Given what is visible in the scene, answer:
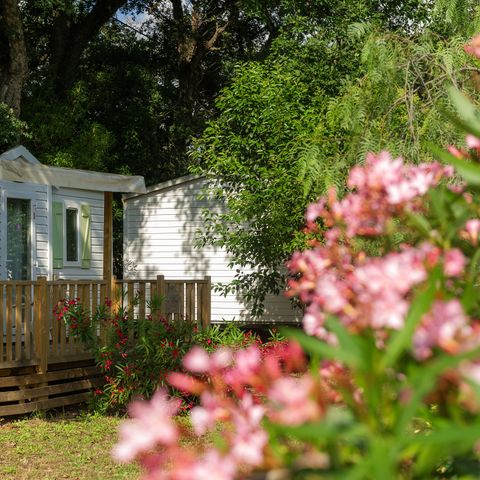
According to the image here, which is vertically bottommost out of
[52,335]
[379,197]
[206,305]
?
[52,335]

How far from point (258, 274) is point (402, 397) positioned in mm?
15640

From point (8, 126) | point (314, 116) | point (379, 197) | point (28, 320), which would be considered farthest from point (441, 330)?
point (8, 126)

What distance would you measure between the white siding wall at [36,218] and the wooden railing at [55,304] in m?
2.52

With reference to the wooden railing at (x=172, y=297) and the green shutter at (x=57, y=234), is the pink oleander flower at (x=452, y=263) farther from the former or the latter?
the green shutter at (x=57, y=234)

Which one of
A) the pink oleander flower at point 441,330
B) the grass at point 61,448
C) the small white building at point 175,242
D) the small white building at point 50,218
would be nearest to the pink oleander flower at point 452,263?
the pink oleander flower at point 441,330

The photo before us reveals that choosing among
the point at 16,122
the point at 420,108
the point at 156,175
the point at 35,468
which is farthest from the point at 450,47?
the point at 156,175

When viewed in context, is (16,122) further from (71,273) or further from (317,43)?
(317,43)

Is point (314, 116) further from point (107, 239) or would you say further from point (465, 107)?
point (465, 107)

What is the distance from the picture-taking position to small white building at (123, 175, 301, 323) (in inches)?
786

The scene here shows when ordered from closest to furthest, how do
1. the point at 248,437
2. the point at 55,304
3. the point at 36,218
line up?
the point at 248,437 < the point at 55,304 < the point at 36,218

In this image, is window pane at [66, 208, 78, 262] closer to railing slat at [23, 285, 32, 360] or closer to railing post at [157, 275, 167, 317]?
railing post at [157, 275, 167, 317]

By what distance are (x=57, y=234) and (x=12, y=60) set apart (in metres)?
6.89

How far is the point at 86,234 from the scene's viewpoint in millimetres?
15664

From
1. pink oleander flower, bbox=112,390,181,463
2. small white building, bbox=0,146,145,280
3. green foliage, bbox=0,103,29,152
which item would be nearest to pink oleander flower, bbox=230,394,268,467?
pink oleander flower, bbox=112,390,181,463
